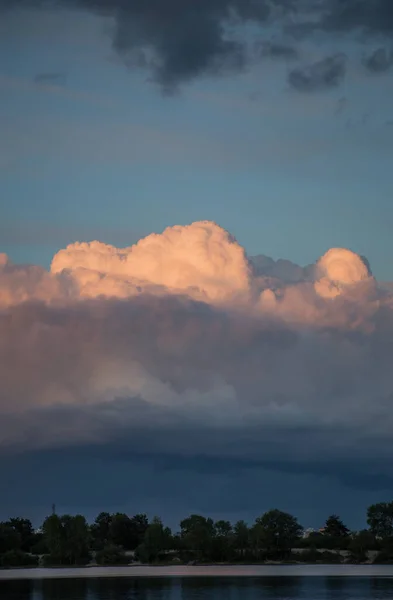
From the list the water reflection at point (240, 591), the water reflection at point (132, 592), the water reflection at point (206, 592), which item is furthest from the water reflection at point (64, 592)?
the water reflection at point (240, 591)

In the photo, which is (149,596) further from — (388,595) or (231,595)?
(388,595)

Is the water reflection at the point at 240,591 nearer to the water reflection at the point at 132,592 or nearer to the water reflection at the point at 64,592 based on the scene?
the water reflection at the point at 132,592

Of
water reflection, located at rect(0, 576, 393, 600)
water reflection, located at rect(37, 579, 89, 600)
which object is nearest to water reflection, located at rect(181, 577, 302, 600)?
water reflection, located at rect(0, 576, 393, 600)

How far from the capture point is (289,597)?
470 feet

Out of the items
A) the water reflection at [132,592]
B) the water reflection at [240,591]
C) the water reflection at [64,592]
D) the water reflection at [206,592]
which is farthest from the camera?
the water reflection at [64,592]

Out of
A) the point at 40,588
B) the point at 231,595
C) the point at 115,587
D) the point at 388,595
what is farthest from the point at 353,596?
the point at 40,588

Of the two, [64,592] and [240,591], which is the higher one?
[64,592]

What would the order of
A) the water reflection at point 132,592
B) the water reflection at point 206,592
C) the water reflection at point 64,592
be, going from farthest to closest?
the water reflection at point 64,592, the water reflection at point 132,592, the water reflection at point 206,592

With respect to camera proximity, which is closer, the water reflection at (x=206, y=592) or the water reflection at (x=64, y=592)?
the water reflection at (x=206, y=592)

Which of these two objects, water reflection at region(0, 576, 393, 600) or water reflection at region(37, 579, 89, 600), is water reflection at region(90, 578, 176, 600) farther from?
water reflection at region(37, 579, 89, 600)

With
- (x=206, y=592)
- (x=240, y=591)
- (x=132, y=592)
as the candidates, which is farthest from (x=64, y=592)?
(x=240, y=591)

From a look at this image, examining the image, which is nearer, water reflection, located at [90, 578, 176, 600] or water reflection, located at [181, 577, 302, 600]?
water reflection, located at [90, 578, 176, 600]

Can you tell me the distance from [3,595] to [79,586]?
2979 cm

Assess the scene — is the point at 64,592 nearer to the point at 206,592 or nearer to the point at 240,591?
the point at 206,592
